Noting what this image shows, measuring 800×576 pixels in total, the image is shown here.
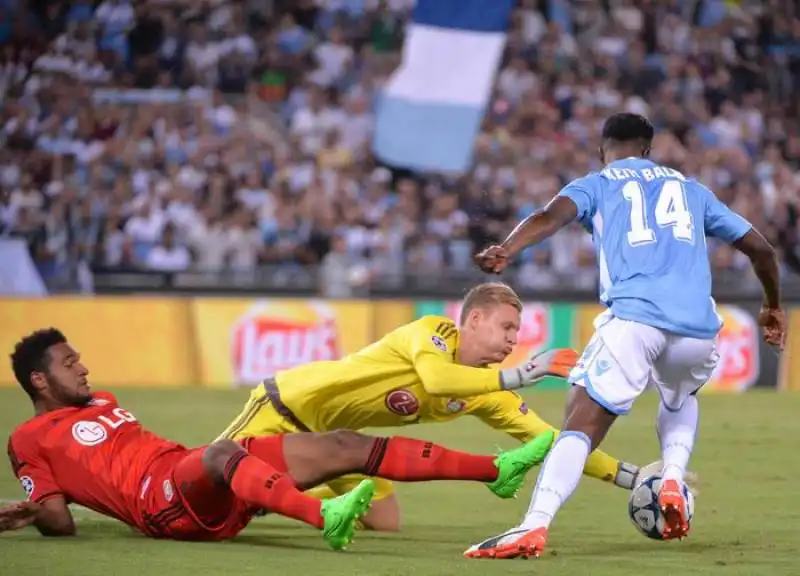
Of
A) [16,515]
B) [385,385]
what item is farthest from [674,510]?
[16,515]

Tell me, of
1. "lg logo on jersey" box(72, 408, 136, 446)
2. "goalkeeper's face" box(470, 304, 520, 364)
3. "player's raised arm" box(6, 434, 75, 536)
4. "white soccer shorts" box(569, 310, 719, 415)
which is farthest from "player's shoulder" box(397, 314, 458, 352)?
"player's raised arm" box(6, 434, 75, 536)

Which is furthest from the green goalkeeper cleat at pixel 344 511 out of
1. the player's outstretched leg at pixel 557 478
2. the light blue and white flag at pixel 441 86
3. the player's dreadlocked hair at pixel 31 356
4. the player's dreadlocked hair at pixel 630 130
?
the light blue and white flag at pixel 441 86

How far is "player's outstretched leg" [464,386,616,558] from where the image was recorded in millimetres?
6043

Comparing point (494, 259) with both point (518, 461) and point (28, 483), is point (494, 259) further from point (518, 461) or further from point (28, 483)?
point (28, 483)

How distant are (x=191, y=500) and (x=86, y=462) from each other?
557mm

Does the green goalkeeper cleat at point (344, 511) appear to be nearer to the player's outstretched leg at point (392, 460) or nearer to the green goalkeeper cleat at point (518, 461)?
the player's outstretched leg at point (392, 460)

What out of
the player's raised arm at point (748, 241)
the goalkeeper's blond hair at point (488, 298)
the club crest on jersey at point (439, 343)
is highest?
the player's raised arm at point (748, 241)

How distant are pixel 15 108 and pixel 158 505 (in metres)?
14.7

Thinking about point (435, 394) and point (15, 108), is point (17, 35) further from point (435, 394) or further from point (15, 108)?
point (435, 394)

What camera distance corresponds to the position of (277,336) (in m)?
17.1

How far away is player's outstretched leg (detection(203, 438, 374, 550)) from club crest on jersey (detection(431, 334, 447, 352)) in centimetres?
95

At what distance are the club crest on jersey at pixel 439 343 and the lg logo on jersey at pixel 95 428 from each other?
1423mm

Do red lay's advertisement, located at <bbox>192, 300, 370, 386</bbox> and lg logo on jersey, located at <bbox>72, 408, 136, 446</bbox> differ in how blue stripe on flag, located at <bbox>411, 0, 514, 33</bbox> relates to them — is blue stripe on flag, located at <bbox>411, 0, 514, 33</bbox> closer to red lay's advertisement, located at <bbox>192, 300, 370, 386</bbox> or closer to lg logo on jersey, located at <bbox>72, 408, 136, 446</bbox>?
red lay's advertisement, located at <bbox>192, 300, 370, 386</bbox>

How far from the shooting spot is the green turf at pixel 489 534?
5984 millimetres
